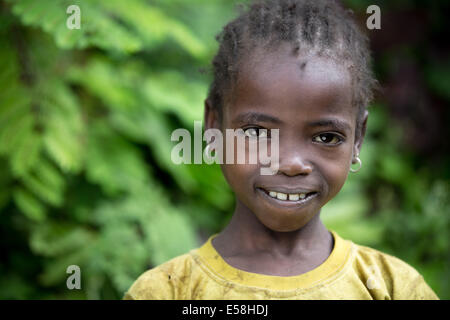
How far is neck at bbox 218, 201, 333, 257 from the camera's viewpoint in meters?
2.00

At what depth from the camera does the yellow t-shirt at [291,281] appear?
1871 mm

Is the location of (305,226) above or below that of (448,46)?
below

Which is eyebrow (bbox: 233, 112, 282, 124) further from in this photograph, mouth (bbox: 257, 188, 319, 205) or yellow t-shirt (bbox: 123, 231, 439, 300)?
yellow t-shirt (bbox: 123, 231, 439, 300)

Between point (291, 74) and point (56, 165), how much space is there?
2.59 m

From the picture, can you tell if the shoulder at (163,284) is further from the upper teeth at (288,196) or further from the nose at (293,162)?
the nose at (293,162)

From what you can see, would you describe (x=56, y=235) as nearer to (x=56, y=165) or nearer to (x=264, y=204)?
(x=56, y=165)

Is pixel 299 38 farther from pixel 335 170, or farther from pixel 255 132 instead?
pixel 335 170

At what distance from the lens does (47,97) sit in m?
3.49

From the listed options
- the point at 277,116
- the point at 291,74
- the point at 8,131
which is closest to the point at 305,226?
the point at 277,116

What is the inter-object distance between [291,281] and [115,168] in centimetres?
222

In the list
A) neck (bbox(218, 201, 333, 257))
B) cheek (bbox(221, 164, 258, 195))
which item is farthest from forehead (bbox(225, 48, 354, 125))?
neck (bbox(218, 201, 333, 257))

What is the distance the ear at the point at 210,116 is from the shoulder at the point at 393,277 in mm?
841

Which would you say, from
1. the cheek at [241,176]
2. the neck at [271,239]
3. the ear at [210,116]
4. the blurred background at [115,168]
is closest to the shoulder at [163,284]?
the neck at [271,239]

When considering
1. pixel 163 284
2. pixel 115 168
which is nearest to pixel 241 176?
pixel 163 284
